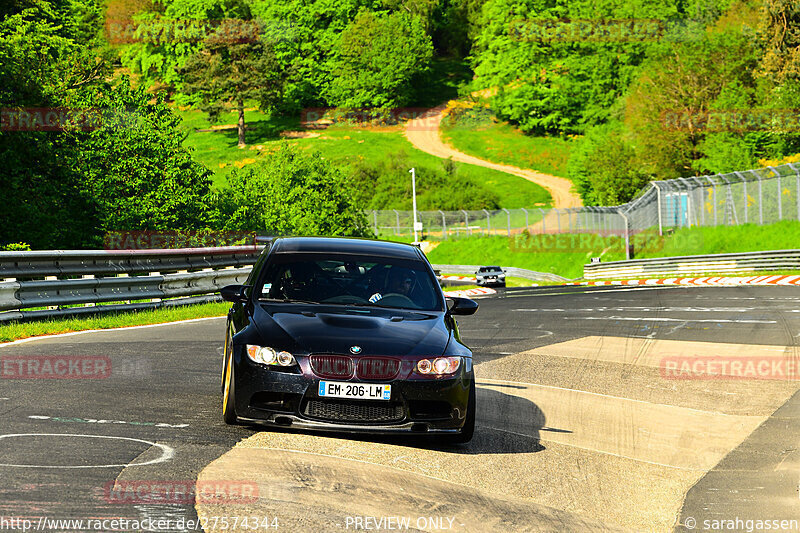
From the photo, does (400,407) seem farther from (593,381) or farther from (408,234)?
(408,234)

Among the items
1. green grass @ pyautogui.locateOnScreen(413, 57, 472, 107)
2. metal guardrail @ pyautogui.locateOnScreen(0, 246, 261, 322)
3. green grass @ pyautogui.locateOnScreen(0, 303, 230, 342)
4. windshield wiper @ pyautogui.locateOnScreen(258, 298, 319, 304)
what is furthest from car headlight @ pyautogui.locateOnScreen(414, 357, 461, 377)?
green grass @ pyautogui.locateOnScreen(413, 57, 472, 107)

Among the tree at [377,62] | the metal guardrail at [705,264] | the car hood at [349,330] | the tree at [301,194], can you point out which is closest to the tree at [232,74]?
the tree at [377,62]

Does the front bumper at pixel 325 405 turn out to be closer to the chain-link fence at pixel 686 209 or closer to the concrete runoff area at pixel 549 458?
the concrete runoff area at pixel 549 458

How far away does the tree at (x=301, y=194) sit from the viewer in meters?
46.8

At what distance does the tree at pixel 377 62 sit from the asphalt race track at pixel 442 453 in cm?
11180

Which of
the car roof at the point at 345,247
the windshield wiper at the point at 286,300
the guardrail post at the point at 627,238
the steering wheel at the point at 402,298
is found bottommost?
the guardrail post at the point at 627,238

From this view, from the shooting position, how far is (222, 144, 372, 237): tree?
1842 inches

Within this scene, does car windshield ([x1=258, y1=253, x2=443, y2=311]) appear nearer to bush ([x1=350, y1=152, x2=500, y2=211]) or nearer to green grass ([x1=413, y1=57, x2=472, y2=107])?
bush ([x1=350, y1=152, x2=500, y2=211])

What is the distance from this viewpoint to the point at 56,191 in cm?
3019

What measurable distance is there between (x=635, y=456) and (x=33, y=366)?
6.07 metres

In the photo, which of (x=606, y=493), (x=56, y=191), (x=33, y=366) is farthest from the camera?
(x=56, y=191)

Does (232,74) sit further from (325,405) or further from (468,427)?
(325,405)

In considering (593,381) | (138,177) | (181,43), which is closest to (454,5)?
(181,43)

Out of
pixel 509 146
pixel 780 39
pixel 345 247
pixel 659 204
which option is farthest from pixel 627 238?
pixel 509 146
